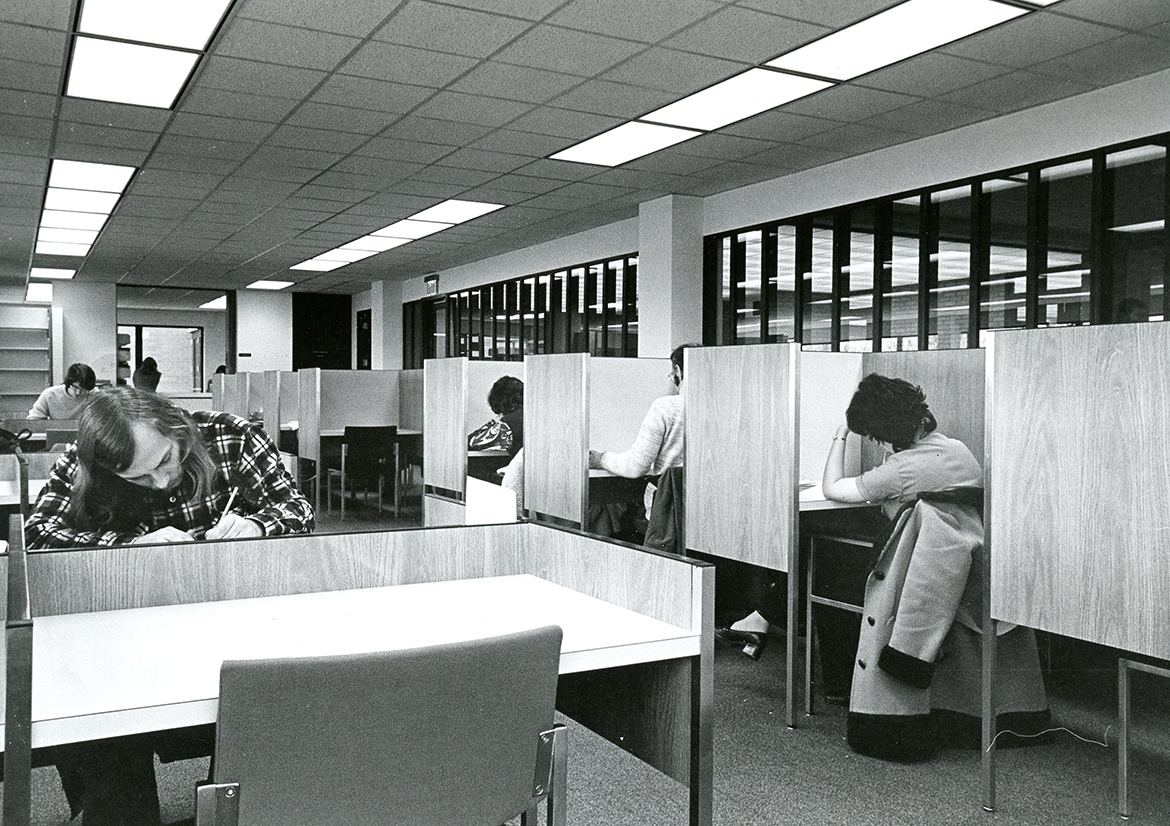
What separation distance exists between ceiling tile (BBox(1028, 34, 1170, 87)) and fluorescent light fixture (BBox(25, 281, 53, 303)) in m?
12.0

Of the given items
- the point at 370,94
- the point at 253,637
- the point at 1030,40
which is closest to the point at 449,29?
the point at 370,94

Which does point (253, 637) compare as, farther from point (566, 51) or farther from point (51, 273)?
point (51, 273)

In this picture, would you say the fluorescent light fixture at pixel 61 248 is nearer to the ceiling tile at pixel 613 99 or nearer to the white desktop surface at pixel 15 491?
the white desktop surface at pixel 15 491

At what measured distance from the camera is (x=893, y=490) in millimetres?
3094

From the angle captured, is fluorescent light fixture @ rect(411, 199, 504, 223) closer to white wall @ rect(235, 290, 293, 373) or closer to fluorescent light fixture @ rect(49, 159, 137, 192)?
fluorescent light fixture @ rect(49, 159, 137, 192)

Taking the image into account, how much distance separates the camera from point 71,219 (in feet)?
26.1

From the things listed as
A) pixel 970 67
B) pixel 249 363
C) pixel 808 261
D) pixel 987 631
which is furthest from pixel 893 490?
pixel 249 363

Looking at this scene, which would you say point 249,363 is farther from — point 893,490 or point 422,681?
point 422,681

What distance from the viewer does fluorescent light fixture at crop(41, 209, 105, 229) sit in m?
7.69

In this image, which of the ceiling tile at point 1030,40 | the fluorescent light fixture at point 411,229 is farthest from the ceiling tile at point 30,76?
the ceiling tile at point 1030,40

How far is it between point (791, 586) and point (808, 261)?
145 inches

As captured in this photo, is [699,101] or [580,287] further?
[580,287]

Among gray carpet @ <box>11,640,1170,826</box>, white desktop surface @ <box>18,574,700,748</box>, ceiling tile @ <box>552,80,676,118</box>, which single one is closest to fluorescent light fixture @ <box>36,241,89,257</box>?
ceiling tile @ <box>552,80,676,118</box>

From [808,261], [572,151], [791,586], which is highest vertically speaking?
[572,151]
